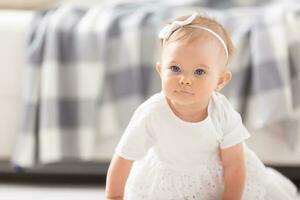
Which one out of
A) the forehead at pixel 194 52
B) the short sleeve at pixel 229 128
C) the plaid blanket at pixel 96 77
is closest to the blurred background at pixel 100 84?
the plaid blanket at pixel 96 77

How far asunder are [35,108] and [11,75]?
4.8 inches

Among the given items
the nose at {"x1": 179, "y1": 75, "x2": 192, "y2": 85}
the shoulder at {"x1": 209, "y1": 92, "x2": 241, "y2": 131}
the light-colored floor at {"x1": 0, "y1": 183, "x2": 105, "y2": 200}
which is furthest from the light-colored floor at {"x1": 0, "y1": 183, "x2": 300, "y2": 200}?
the nose at {"x1": 179, "y1": 75, "x2": 192, "y2": 85}

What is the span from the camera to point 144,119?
120 cm

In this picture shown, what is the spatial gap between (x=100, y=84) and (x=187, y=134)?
581mm

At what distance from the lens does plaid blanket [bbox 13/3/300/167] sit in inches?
67.4

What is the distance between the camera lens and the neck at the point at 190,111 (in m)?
1.20

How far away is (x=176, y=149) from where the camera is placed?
1215 mm

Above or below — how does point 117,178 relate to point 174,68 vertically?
below

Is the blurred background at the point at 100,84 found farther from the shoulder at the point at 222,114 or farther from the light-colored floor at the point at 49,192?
the shoulder at the point at 222,114

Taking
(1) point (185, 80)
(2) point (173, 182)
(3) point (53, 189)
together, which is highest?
(1) point (185, 80)

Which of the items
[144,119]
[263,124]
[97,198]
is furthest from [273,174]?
[97,198]

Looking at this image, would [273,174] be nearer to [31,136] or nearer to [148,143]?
[148,143]

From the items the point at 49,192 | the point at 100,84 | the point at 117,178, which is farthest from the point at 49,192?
the point at 117,178

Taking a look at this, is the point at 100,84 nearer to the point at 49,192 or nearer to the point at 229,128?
the point at 49,192
